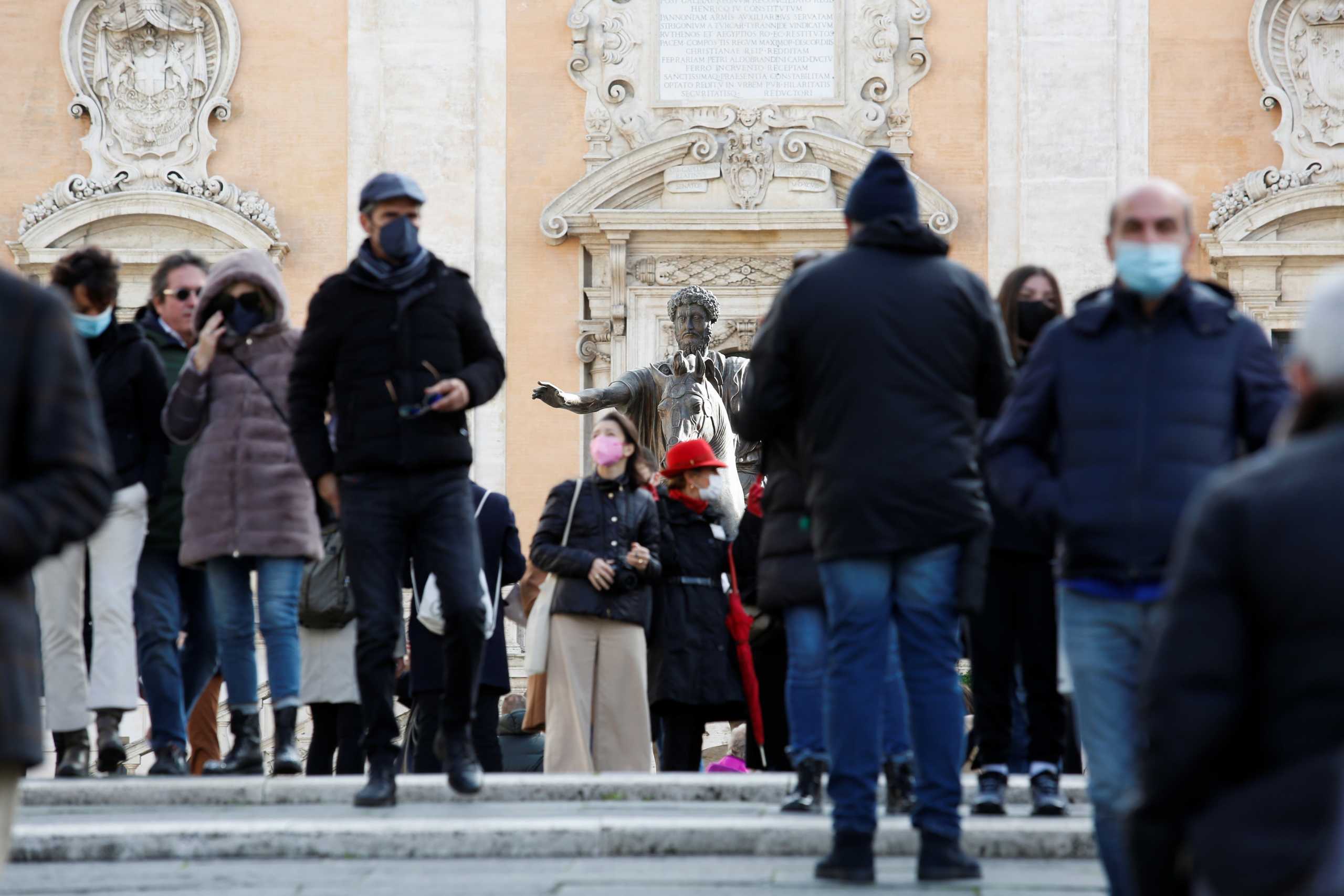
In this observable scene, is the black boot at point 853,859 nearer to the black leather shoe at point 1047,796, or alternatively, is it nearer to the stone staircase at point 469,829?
the stone staircase at point 469,829

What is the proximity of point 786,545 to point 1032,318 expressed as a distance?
1.15 meters

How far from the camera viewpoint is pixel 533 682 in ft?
28.3

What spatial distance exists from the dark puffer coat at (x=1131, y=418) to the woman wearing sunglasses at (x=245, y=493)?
293cm

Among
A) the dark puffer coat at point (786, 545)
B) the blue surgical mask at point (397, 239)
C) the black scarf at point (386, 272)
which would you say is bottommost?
the dark puffer coat at point (786, 545)

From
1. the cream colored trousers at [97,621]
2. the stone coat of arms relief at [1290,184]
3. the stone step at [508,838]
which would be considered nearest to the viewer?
the stone step at [508,838]

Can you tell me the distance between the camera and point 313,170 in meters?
16.9

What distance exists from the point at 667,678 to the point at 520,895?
137 inches

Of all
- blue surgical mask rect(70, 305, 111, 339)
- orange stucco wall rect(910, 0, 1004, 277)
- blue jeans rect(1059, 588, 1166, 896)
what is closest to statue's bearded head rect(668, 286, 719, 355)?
blue surgical mask rect(70, 305, 111, 339)

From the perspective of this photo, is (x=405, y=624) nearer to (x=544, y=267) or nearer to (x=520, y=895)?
(x=520, y=895)

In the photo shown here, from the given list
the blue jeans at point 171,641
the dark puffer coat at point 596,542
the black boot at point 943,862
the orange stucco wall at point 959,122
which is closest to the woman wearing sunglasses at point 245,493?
the blue jeans at point 171,641

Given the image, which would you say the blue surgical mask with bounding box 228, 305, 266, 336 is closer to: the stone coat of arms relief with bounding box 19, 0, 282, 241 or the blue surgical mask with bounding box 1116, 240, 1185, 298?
the blue surgical mask with bounding box 1116, 240, 1185, 298

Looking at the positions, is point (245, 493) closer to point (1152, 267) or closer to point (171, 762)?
point (171, 762)

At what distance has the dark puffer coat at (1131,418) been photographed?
4.17 meters

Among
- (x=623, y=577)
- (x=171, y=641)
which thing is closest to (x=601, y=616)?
(x=623, y=577)
